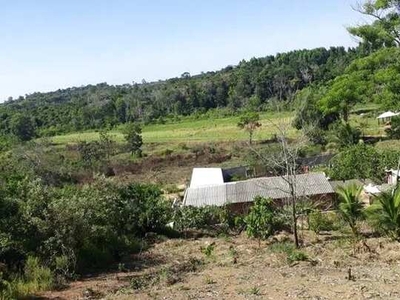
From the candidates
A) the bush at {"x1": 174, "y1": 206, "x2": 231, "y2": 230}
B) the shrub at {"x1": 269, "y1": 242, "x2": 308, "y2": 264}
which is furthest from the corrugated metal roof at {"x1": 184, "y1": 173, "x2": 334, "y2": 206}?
the shrub at {"x1": 269, "y1": 242, "x2": 308, "y2": 264}

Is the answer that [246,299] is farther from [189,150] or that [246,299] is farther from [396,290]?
[189,150]

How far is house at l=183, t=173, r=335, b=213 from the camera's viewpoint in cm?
1892

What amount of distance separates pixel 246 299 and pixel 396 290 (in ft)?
8.49

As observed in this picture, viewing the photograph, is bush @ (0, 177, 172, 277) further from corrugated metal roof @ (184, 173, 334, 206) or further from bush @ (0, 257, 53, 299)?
corrugated metal roof @ (184, 173, 334, 206)

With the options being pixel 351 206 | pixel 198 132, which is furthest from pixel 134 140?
pixel 351 206

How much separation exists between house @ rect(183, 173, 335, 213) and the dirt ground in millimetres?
4350

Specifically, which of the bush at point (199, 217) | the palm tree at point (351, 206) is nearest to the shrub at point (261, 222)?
the bush at point (199, 217)

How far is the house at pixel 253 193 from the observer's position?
18922 millimetres

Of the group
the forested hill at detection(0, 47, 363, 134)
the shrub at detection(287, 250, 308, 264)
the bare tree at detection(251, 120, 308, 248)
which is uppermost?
the forested hill at detection(0, 47, 363, 134)

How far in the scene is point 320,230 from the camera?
15305mm

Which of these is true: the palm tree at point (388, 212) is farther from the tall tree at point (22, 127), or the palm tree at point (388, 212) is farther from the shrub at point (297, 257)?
the tall tree at point (22, 127)

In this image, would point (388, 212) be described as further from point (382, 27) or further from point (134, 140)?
point (134, 140)

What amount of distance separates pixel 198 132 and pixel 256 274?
4882cm

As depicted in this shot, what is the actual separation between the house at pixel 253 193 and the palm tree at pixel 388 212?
5518 millimetres
